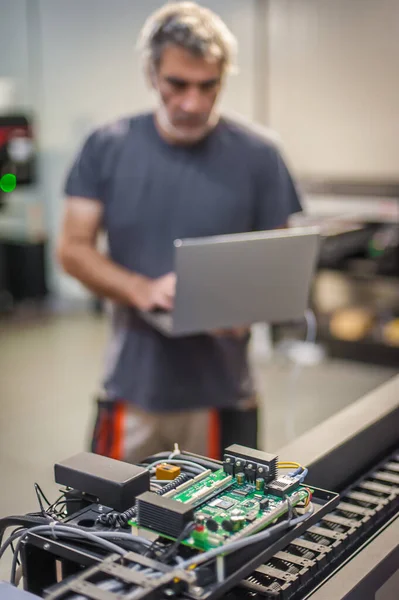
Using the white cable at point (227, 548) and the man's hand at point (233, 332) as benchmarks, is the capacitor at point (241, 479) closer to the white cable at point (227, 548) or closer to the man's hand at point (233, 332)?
the white cable at point (227, 548)

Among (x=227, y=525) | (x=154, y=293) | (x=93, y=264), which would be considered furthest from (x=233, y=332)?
(x=227, y=525)

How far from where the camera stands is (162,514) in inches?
34.3

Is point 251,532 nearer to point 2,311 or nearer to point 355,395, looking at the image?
point 355,395

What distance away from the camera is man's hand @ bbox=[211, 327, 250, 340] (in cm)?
203

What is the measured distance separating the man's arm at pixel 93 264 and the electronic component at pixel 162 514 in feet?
3.26

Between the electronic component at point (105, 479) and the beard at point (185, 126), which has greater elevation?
the beard at point (185, 126)

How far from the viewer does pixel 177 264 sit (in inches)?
65.8

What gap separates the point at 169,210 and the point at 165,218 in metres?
0.02

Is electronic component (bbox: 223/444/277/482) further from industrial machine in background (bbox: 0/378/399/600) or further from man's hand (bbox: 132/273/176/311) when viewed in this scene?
man's hand (bbox: 132/273/176/311)

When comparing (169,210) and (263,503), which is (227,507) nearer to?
(263,503)

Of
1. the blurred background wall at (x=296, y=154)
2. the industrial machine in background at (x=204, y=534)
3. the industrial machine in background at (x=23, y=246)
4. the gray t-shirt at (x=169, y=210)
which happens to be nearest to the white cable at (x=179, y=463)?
the industrial machine in background at (x=204, y=534)

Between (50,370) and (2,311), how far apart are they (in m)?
1.28

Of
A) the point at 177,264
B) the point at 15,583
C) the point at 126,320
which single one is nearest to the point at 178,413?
the point at 126,320

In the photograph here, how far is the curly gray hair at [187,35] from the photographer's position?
187 cm
